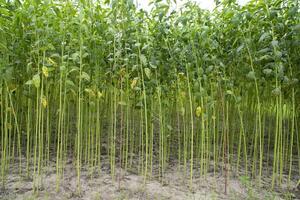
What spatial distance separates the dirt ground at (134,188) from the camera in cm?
249

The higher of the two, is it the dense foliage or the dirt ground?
the dense foliage

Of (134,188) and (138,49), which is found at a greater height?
(138,49)

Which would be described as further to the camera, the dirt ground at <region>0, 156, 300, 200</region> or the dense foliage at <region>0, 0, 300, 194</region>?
the dirt ground at <region>0, 156, 300, 200</region>

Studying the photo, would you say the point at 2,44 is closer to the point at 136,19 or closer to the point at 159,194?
the point at 136,19

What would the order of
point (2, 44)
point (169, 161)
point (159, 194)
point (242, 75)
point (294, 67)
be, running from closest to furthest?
point (2, 44), point (159, 194), point (294, 67), point (242, 75), point (169, 161)

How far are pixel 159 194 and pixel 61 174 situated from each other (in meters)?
1.03

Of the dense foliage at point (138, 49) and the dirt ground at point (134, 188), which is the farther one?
the dirt ground at point (134, 188)

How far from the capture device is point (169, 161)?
3.62 metres

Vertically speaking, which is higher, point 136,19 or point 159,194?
point 136,19

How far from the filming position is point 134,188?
267cm

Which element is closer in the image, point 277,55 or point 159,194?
point 277,55

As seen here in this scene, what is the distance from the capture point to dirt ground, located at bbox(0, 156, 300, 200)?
249 cm

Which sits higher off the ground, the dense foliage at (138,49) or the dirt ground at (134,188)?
the dense foliage at (138,49)

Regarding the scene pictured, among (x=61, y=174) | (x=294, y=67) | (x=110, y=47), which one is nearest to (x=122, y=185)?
(x=61, y=174)
